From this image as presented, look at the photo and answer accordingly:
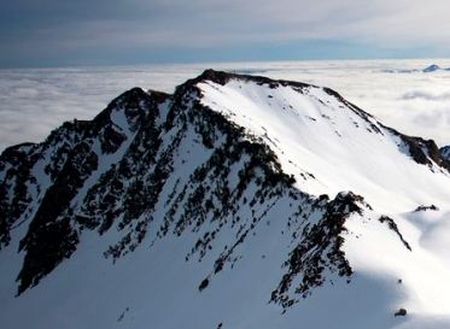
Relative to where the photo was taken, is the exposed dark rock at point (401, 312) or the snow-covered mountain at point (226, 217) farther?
the snow-covered mountain at point (226, 217)

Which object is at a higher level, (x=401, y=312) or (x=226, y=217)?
(x=401, y=312)

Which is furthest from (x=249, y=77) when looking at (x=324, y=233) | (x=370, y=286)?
(x=370, y=286)

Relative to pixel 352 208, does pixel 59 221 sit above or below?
below

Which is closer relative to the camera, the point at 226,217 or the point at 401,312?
the point at 401,312

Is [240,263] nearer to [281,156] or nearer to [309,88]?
[281,156]

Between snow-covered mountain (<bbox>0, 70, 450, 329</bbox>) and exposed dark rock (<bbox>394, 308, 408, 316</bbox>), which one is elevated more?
exposed dark rock (<bbox>394, 308, 408, 316</bbox>)

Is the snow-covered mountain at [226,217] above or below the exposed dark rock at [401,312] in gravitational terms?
below

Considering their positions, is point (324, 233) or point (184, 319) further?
point (184, 319)

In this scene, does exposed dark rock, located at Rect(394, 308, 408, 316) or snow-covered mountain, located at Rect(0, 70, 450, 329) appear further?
snow-covered mountain, located at Rect(0, 70, 450, 329)
